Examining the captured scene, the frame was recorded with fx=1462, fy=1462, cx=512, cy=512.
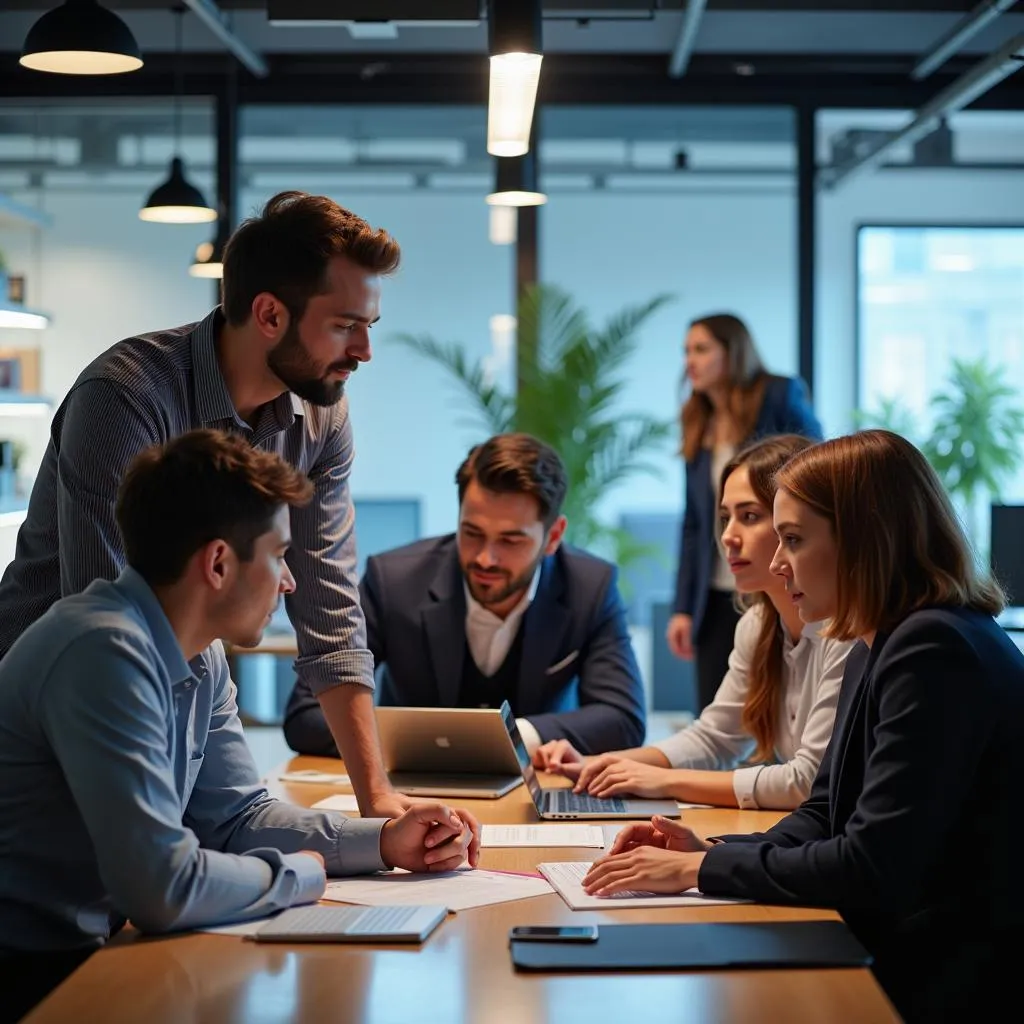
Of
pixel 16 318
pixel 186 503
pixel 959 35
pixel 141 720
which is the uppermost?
pixel 959 35

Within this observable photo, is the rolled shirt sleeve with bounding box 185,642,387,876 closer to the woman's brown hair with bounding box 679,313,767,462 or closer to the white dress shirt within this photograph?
the white dress shirt

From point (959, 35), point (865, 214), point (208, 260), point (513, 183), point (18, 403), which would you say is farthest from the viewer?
point (865, 214)

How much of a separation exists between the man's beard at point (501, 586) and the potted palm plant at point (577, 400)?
2825mm

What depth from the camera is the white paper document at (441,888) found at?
1.97 metres

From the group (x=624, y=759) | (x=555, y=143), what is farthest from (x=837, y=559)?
(x=555, y=143)

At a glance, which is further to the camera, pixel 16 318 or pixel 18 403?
pixel 16 318

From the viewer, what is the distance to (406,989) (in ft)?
5.27

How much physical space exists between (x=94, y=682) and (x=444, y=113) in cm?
555

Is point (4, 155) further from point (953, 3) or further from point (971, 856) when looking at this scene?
point (971, 856)

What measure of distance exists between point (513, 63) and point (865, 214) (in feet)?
17.1

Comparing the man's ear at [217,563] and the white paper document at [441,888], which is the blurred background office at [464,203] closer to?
the white paper document at [441,888]

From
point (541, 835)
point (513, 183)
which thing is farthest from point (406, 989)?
point (513, 183)

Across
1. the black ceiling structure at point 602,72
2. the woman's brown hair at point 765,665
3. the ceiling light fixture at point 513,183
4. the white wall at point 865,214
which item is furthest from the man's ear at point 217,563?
the white wall at point 865,214

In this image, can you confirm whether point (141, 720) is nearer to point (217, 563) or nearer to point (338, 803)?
point (217, 563)
